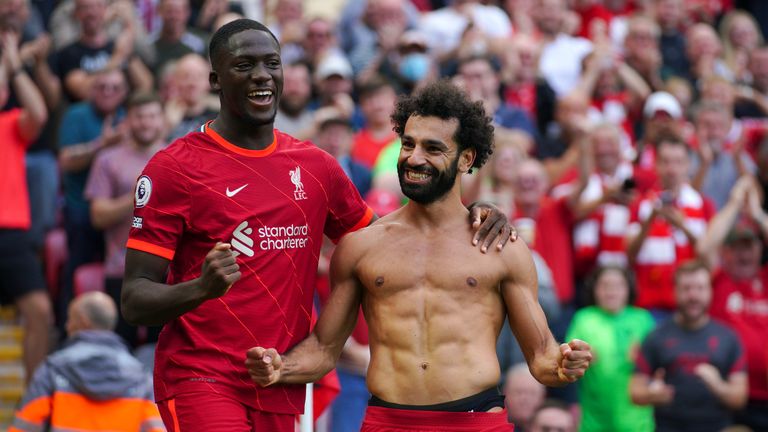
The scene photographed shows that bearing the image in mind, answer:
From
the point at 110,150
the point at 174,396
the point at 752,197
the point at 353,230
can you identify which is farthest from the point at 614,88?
the point at 174,396

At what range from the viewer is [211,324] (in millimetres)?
6375

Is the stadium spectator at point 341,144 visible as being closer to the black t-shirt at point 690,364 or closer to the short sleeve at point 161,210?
the black t-shirt at point 690,364

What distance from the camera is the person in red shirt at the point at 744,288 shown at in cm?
1127

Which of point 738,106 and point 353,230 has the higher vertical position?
point 738,106

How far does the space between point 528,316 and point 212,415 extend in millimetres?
1462

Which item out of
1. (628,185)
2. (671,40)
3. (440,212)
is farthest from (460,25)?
(440,212)

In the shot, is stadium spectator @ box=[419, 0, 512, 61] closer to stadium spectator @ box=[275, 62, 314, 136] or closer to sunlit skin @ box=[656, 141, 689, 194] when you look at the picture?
stadium spectator @ box=[275, 62, 314, 136]

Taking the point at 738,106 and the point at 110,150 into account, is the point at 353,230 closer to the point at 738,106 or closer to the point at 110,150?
the point at 110,150

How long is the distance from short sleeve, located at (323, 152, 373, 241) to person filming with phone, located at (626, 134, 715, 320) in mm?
5025

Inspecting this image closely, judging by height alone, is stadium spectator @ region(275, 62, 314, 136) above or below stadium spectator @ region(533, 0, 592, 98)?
below

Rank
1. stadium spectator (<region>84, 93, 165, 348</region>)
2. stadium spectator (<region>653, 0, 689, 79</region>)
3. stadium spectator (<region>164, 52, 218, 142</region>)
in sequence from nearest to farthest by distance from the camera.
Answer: stadium spectator (<region>84, 93, 165, 348</region>), stadium spectator (<region>164, 52, 218, 142</region>), stadium spectator (<region>653, 0, 689, 79</region>)

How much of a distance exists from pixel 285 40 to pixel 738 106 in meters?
4.64

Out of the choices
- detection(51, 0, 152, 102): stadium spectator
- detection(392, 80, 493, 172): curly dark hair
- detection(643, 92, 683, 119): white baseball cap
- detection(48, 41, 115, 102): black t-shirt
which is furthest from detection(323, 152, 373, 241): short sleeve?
detection(643, 92, 683, 119): white baseball cap

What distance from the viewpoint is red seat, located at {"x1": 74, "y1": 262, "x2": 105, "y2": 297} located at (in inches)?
429
